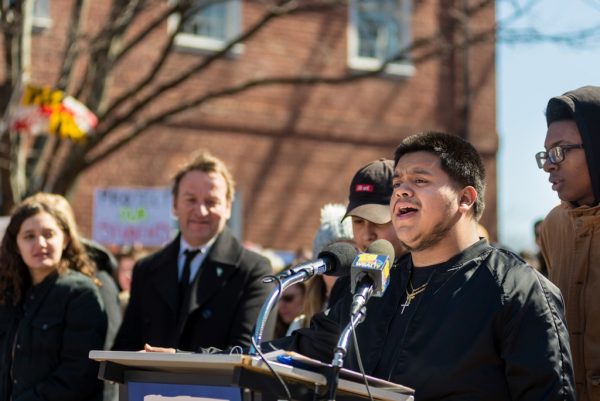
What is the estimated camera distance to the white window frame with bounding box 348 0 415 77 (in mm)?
20125

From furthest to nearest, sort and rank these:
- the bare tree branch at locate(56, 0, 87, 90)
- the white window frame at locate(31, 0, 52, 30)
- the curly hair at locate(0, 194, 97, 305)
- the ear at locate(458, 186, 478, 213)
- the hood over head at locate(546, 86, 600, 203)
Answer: the white window frame at locate(31, 0, 52, 30), the bare tree branch at locate(56, 0, 87, 90), the curly hair at locate(0, 194, 97, 305), the hood over head at locate(546, 86, 600, 203), the ear at locate(458, 186, 478, 213)

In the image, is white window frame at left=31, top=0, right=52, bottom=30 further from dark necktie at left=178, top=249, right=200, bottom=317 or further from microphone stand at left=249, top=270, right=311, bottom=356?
microphone stand at left=249, top=270, right=311, bottom=356

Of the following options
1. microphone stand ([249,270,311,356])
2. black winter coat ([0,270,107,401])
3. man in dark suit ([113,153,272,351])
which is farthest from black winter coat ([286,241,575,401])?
black winter coat ([0,270,107,401])

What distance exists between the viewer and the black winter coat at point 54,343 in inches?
237

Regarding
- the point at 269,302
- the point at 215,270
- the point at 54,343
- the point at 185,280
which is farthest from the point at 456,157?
the point at 54,343

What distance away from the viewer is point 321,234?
625 centimetres

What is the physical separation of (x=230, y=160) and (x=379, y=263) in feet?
49.8

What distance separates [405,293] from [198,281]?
2403mm

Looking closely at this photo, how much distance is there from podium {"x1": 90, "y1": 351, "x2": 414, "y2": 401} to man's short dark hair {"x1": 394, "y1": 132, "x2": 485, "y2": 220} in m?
0.97

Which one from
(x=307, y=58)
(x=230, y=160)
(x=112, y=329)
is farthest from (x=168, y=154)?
(x=112, y=329)

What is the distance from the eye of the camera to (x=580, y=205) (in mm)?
4359

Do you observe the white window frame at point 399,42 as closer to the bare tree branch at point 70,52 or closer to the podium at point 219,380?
the bare tree branch at point 70,52

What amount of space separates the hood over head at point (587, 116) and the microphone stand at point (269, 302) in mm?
1309

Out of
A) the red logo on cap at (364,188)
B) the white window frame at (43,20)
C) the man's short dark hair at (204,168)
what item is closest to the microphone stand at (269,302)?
the red logo on cap at (364,188)
